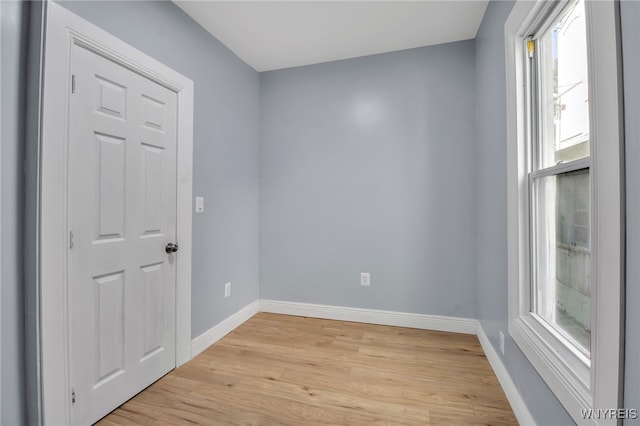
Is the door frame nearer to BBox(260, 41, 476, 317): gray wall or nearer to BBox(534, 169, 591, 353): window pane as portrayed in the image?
BBox(260, 41, 476, 317): gray wall

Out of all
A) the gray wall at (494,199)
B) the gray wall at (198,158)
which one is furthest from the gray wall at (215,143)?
the gray wall at (494,199)

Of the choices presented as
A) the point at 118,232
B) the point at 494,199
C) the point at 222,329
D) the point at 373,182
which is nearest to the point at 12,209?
the point at 118,232

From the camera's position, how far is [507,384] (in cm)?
169

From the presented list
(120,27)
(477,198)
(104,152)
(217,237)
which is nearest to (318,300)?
(217,237)

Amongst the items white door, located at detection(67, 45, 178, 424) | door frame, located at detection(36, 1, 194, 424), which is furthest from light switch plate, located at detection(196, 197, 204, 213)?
door frame, located at detection(36, 1, 194, 424)

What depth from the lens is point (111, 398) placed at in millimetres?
1604

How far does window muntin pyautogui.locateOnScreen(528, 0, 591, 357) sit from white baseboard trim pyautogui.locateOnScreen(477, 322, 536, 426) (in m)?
0.46

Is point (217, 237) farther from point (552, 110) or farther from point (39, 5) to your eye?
point (552, 110)

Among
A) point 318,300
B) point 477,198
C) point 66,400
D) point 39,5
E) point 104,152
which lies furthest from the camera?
point 318,300

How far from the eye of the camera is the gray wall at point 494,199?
1548 millimetres

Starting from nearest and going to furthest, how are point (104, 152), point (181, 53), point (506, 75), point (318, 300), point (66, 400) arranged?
point (66, 400)
point (104, 152)
point (506, 75)
point (181, 53)
point (318, 300)

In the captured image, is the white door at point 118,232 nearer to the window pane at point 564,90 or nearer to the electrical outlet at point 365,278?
the electrical outlet at point 365,278

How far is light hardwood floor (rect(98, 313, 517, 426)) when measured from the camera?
1.57 m

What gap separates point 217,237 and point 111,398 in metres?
1.24
